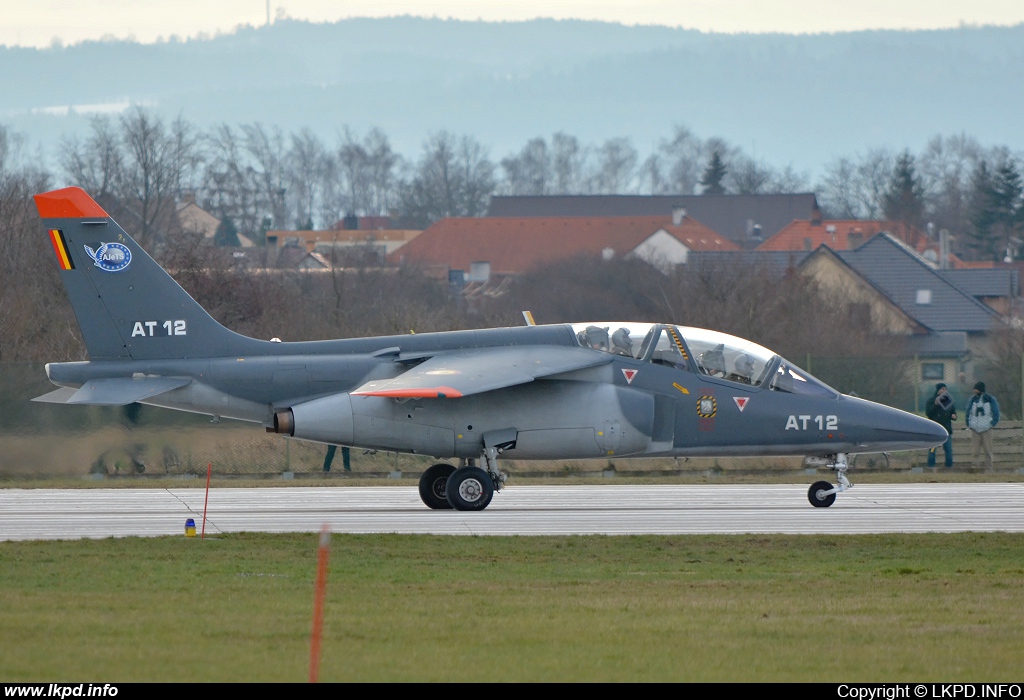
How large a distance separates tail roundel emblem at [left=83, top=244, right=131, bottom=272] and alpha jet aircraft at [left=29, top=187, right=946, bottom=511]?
0.07 ft

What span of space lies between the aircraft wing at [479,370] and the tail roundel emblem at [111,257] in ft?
12.8

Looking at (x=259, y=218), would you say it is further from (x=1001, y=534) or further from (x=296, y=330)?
(x=1001, y=534)

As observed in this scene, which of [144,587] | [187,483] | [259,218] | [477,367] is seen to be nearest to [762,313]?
[187,483]

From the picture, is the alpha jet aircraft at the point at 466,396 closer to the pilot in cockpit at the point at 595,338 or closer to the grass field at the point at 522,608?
the pilot in cockpit at the point at 595,338

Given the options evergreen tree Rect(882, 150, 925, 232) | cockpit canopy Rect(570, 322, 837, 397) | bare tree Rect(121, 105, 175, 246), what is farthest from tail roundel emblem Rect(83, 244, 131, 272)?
evergreen tree Rect(882, 150, 925, 232)

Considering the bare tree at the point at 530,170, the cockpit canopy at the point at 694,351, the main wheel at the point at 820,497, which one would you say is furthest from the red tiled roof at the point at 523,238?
the bare tree at the point at 530,170

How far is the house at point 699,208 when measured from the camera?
394ft

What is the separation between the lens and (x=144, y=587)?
39.0ft

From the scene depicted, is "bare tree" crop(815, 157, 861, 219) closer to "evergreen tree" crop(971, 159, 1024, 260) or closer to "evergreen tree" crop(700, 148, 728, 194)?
"evergreen tree" crop(700, 148, 728, 194)

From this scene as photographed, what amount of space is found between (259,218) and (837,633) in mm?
134462

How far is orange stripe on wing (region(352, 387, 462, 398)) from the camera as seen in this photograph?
17797 millimetres

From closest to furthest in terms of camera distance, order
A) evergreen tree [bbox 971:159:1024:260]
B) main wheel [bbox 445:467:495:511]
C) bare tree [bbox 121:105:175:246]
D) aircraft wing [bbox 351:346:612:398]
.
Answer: aircraft wing [bbox 351:346:612:398], main wheel [bbox 445:467:495:511], bare tree [bbox 121:105:175:246], evergreen tree [bbox 971:159:1024:260]

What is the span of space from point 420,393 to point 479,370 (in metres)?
1.07

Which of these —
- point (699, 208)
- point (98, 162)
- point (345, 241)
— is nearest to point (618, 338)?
point (98, 162)
